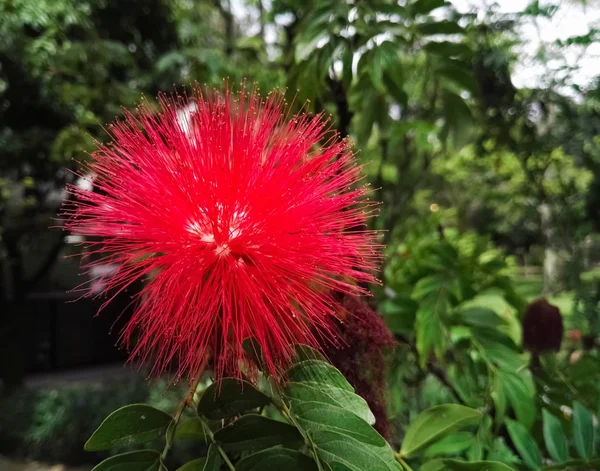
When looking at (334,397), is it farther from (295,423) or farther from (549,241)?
(549,241)

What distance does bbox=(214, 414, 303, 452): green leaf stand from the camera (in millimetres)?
564

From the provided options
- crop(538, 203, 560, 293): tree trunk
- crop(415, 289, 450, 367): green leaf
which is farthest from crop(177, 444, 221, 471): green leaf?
crop(538, 203, 560, 293): tree trunk

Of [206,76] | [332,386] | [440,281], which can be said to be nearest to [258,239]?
[332,386]

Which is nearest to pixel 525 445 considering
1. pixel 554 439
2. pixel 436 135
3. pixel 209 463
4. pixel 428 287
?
pixel 554 439

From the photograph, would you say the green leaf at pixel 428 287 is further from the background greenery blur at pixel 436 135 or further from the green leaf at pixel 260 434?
the green leaf at pixel 260 434

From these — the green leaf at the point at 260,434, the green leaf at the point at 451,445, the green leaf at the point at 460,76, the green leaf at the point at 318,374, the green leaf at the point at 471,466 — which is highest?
the green leaf at the point at 460,76

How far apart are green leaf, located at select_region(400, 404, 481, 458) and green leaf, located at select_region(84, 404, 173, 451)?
0.35 meters

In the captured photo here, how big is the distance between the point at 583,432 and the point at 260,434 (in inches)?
24.1

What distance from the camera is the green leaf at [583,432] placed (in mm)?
804

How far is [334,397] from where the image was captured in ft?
1.78

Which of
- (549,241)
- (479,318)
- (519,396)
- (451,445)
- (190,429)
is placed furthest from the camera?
(549,241)

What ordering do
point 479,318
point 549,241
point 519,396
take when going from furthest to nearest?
point 549,241, point 479,318, point 519,396

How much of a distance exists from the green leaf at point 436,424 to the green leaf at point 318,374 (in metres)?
0.22

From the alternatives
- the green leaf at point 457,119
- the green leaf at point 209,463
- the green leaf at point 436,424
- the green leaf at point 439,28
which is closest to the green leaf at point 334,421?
the green leaf at point 209,463
